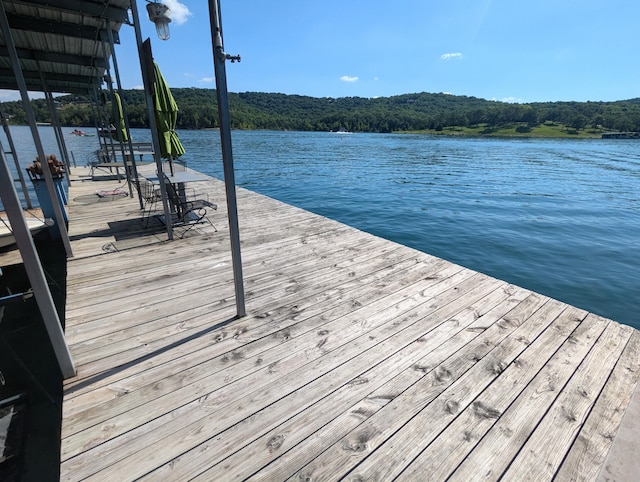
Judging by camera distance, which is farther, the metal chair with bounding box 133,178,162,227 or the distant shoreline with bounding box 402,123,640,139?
the distant shoreline with bounding box 402,123,640,139

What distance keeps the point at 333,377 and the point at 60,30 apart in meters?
8.40

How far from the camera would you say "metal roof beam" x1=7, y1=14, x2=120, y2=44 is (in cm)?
544

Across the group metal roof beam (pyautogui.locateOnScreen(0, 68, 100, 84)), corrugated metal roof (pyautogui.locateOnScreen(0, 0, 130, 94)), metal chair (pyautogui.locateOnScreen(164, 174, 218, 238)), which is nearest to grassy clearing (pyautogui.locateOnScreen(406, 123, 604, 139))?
metal roof beam (pyautogui.locateOnScreen(0, 68, 100, 84))

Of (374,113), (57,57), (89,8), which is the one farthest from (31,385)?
(374,113)

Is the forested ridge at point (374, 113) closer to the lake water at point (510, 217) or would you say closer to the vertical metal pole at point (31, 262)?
the lake water at point (510, 217)

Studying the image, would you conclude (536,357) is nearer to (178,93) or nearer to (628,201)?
(628,201)

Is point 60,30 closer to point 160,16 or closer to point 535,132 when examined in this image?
point 160,16

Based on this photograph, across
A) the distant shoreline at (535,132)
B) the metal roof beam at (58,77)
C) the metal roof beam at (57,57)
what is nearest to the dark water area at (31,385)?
the metal roof beam at (57,57)

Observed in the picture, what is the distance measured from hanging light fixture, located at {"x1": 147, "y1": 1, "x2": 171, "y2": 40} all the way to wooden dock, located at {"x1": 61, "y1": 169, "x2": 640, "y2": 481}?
3698 millimetres

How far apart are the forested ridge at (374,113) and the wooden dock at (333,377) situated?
5432 cm

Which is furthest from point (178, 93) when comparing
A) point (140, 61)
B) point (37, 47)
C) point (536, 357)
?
point (536, 357)

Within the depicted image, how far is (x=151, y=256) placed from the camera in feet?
14.0

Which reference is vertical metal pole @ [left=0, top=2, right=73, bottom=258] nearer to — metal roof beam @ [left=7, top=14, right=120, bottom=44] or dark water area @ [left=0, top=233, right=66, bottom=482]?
dark water area @ [left=0, top=233, right=66, bottom=482]

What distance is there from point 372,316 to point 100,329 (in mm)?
2548
